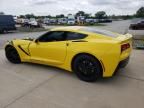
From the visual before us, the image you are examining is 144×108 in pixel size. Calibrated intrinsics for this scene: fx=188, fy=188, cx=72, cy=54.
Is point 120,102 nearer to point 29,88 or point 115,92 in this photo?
point 115,92

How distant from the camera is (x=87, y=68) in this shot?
14.3ft

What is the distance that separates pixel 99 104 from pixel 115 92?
62 cm

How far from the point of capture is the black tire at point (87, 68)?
4211mm

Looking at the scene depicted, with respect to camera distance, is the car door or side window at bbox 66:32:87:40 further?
the car door

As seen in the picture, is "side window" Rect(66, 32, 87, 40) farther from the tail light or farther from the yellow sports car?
the tail light

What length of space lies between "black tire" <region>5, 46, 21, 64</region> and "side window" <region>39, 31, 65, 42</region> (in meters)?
1.17

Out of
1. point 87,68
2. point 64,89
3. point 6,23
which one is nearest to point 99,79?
point 87,68

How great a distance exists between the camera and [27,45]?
18.1 ft

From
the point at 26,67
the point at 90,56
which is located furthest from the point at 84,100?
the point at 26,67

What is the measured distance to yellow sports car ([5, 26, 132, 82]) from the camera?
4.07m

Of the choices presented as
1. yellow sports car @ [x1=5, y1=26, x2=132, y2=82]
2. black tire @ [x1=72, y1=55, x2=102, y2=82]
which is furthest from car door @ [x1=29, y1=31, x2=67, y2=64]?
black tire @ [x1=72, y1=55, x2=102, y2=82]

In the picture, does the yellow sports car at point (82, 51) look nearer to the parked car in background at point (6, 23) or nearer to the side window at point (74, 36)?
the side window at point (74, 36)

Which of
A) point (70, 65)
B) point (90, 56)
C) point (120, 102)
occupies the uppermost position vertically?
point (90, 56)

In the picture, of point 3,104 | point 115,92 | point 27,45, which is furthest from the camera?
point 27,45
